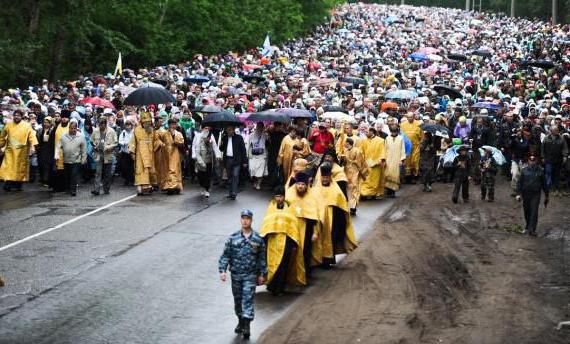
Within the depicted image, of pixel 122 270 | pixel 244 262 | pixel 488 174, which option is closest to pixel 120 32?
pixel 488 174

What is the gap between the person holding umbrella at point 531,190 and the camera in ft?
62.6

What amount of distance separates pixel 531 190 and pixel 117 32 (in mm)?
29047

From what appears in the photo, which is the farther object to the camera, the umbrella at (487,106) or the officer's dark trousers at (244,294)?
the umbrella at (487,106)

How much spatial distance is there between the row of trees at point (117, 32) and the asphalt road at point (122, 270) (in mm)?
16233

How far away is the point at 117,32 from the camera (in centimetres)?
4531

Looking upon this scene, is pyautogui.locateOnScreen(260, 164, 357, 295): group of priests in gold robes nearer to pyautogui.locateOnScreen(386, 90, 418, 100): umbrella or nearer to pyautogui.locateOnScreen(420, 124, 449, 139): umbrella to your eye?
pyautogui.locateOnScreen(420, 124, 449, 139): umbrella

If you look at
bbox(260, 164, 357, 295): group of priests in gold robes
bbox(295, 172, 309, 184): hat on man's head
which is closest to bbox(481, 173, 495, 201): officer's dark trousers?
bbox(260, 164, 357, 295): group of priests in gold robes

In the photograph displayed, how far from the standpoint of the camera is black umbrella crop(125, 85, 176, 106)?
2223 centimetres

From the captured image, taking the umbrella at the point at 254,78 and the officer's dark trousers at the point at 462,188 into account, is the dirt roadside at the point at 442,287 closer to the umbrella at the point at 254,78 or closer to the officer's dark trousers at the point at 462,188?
the officer's dark trousers at the point at 462,188

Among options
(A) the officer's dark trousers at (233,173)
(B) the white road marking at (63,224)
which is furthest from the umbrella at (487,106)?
(B) the white road marking at (63,224)

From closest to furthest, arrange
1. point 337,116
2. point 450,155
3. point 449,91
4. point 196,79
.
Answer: point 450,155 → point 337,116 → point 449,91 → point 196,79

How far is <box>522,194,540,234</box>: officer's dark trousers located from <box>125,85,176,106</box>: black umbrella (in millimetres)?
7537

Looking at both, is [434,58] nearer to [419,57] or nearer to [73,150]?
[419,57]

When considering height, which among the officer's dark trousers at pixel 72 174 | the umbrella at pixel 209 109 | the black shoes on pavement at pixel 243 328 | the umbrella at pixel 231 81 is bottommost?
the black shoes on pavement at pixel 243 328
